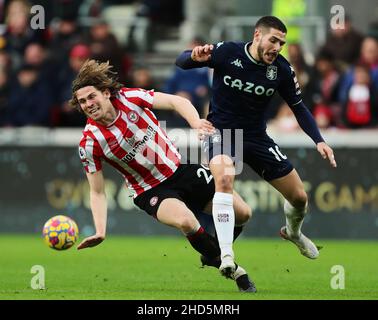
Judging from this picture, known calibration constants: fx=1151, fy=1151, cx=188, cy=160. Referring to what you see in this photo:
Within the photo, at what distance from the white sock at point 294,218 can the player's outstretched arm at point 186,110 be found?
170 centimetres

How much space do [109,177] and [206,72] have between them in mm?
2101

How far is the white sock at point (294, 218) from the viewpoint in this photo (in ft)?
35.4

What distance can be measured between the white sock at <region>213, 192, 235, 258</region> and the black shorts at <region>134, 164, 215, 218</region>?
0.46 m

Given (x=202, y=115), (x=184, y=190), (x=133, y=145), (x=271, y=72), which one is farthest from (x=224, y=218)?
(x=202, y=115)

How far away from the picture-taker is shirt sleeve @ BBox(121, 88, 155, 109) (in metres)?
9.95

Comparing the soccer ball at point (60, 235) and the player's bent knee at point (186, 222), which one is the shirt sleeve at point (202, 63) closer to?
the player's bent knee at point (186, 222)

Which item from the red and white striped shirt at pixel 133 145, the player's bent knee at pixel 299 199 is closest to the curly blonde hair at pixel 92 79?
the red and white striped shirt at pixel 133 145

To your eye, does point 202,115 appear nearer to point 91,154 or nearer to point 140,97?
point 140,97

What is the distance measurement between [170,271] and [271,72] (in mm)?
2733

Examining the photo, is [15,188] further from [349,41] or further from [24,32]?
[349,41]

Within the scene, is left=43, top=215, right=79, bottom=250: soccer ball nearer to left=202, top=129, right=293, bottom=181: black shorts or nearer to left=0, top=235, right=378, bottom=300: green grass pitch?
A: left=0, top=235, right=378, bottom=300: green grass pitch

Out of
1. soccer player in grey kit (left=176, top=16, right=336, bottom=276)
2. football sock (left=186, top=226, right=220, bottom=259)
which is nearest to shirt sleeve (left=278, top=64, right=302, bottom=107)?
soccer player in grey kit (left=176, top=16, right=336, bottom=276)

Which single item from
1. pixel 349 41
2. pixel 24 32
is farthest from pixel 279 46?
pixel 24 32

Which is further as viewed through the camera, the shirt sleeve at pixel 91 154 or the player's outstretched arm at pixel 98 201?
the shirt sleeve at pixel 91 154
